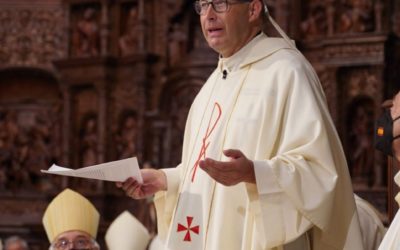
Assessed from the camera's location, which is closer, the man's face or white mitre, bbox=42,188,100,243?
the man's face

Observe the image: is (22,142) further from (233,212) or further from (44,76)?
(233,212)

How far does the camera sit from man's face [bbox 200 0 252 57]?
12.9ft

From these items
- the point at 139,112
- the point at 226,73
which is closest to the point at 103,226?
the point at 139,112

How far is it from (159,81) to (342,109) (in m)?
2.35

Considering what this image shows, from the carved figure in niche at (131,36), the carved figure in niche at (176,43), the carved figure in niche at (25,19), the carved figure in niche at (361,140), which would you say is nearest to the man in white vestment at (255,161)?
the carved figure in niche at (361,140)

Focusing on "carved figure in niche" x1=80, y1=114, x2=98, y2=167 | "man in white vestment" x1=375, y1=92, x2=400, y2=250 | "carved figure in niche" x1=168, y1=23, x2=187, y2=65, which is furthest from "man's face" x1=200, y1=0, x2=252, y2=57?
"carved figure in niche" x1=80, y1=114, x2=98, y2=167

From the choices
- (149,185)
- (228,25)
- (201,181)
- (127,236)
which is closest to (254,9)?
(228,25)

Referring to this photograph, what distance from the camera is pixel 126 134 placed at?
12.0m

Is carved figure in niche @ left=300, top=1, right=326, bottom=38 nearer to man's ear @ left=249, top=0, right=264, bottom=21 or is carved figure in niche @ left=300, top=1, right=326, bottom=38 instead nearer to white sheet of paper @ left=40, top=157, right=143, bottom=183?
man's ear @ left=249, top=0, right=264, bottom=21

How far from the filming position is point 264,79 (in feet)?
12.9

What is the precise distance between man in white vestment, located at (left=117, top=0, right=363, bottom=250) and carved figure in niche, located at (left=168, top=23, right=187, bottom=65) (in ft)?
23.8

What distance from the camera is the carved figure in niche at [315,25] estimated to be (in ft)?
35.7

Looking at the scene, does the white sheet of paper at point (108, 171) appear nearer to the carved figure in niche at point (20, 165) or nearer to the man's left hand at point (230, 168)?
the man's left hand at point (230, 168)

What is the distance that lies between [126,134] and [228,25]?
8161mm
